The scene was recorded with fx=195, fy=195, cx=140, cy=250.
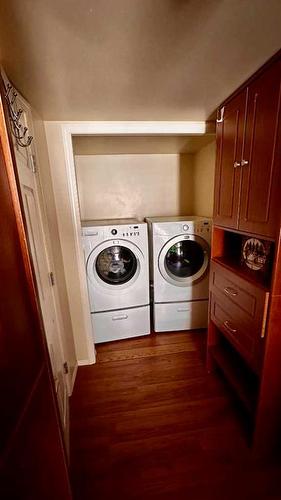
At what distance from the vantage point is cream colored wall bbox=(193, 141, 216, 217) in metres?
1.92

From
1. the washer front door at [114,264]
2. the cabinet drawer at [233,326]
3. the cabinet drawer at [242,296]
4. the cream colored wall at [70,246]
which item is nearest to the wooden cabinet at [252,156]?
the cabinet drawer at [242,296]

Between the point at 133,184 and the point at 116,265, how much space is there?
1.05 metres

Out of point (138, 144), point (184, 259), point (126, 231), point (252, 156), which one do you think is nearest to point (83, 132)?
point (138, 144)

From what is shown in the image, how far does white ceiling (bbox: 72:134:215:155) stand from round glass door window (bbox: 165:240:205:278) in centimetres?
95

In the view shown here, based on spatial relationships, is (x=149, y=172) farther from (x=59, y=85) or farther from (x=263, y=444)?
(x=263, y=444)

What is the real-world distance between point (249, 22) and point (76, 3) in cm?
Answer: 55

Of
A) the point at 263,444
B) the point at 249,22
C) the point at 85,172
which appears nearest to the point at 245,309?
the point at 263,444

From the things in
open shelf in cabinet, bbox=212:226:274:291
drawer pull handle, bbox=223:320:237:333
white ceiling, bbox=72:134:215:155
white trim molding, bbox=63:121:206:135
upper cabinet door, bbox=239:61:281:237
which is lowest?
drawer pull handle, bbox=223:320:237:333

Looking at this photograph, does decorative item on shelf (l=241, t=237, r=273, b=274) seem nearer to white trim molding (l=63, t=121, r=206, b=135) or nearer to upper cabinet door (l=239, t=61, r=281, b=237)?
upper cabinet door (l=239, t=61, r=281, b=237)

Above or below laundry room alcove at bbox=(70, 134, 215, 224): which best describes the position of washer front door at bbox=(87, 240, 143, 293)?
below

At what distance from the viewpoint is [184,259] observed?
193cm

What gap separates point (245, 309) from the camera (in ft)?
3.37

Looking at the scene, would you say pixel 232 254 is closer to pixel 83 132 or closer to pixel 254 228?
pixel 254 228

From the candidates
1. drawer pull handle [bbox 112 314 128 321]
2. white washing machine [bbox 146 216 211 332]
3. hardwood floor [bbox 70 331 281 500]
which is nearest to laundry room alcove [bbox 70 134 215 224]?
white washing machine [bbox 146 216 211 332]
